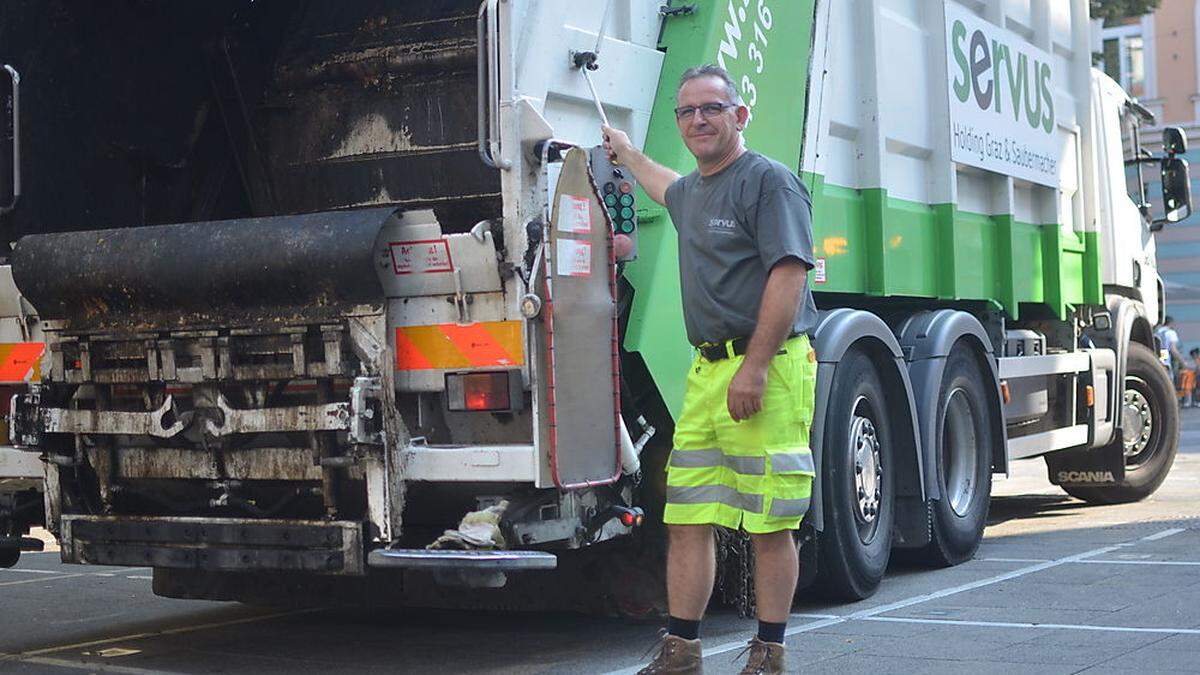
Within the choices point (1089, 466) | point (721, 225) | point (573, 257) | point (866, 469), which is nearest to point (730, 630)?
point (866, 469)

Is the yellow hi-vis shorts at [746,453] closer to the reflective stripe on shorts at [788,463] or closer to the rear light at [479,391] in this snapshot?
the reflective stripe on shorts at [788,463]

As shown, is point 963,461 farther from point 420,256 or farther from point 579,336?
point 420,256

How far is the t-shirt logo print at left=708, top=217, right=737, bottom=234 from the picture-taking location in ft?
16.7

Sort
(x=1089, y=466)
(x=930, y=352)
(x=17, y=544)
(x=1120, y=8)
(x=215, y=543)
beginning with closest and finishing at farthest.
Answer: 1. (x=215, y=543)
2. (x=17, y=544)
3. (x=930, y=352)
4. (x=1089, y=466)
5. (x=1120, y=8)

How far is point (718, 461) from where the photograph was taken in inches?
200

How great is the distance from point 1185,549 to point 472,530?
4522 mm

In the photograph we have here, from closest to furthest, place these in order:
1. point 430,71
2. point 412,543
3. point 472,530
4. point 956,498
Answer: point 472,530, point 412,543, point 430,71, point 956,498

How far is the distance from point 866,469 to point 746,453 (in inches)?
91.5

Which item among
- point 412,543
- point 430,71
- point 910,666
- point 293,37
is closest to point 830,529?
point 910,666

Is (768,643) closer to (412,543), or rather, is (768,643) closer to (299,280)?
(412,543)

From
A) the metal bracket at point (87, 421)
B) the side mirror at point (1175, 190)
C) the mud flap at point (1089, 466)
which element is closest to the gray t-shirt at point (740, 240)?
the metal bracket at point (87, 421)

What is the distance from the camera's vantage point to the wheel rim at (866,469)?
280 inches

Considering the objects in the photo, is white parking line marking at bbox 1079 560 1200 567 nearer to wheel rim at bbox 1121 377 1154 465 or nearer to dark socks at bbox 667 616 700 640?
wheel rim at bbox 1121 377 1154 465

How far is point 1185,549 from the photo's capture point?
28.0 ft
